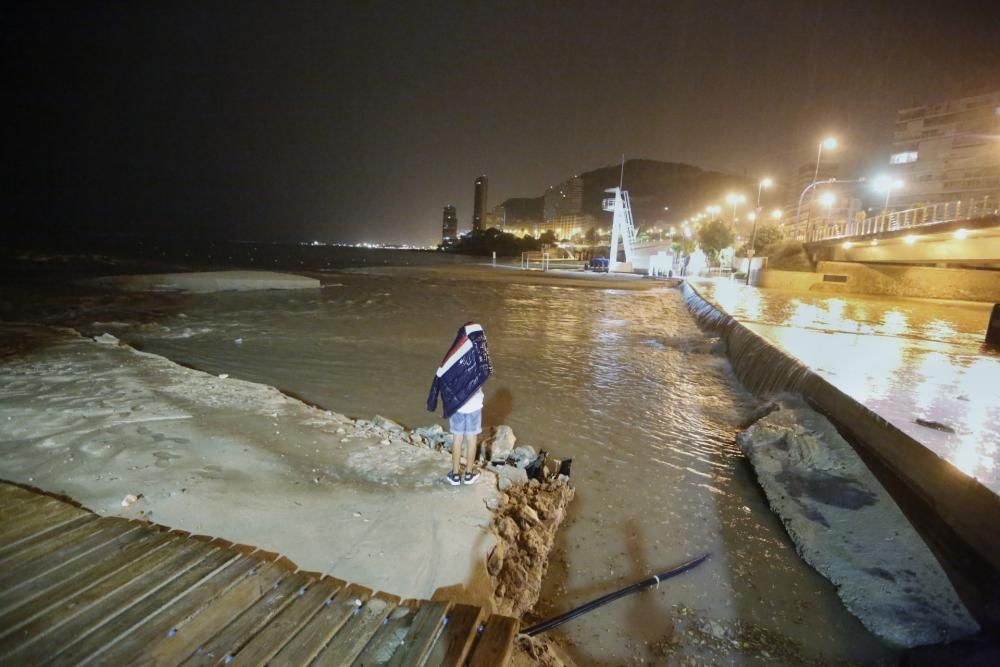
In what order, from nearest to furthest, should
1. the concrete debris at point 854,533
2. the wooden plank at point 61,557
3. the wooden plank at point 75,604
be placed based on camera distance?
1. the wooden plank at point 75,604
2. the wooden plank at point 61,557
3. the concrete debris at point 854,533

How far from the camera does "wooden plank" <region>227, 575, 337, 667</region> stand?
2732mm

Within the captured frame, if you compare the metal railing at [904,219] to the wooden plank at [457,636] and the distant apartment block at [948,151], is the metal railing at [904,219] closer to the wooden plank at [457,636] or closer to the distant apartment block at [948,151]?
the wooden plank at [457,636]

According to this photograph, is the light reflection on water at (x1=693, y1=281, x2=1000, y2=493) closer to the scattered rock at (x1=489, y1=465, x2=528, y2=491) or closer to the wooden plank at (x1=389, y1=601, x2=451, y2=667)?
the scattered rock at (x1=489, y1=465, x2=528, y2=491)

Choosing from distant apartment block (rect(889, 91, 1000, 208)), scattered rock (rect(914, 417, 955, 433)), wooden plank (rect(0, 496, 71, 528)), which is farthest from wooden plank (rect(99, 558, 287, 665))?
distant apartment block (rect(889, 91, 1000, 208))

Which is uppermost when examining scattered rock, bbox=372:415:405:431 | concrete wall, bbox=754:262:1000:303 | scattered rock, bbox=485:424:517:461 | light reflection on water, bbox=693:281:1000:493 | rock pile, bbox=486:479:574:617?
concrete wall, bbox=754:262:1000:303

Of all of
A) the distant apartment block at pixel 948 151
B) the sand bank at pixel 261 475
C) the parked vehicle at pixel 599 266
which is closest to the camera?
the sand bank at pixel 261 475

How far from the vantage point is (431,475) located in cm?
536

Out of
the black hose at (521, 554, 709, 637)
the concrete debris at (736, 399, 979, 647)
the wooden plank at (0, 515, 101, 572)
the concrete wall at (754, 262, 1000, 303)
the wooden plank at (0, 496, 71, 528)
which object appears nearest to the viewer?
the wooden plank at (0, 515, 101, 572)


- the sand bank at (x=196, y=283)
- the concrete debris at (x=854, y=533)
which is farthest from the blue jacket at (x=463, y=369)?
the sand bank at (x=196, y=283)

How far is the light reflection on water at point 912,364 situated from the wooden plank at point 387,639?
219 inches

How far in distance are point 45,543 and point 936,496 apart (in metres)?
8.26

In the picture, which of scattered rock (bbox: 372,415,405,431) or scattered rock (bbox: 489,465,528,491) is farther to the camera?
scattered rock (bbox: 372,415,405,431)

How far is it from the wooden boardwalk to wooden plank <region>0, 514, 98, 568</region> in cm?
1

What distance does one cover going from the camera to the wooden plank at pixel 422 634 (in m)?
2.78
